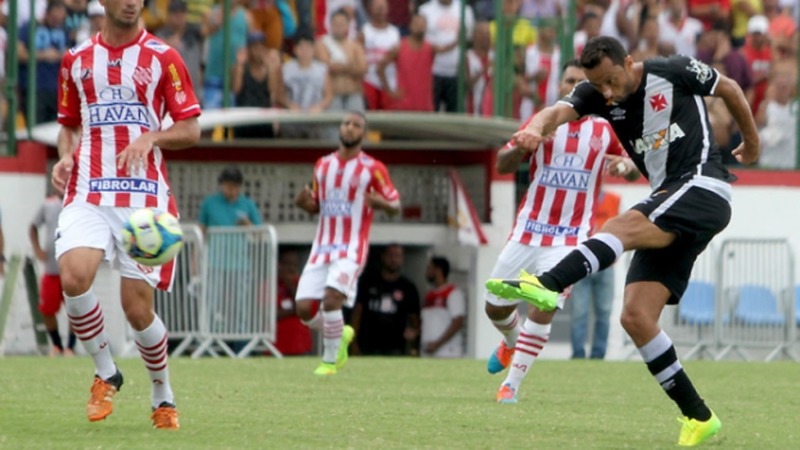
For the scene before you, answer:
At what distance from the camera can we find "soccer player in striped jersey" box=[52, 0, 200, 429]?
873 cm

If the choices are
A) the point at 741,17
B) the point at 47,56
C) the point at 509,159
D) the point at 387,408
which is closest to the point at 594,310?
the point at 741,17

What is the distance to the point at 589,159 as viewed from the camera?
12.4 metres

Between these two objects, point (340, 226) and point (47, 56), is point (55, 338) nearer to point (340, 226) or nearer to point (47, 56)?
point (47, 56)

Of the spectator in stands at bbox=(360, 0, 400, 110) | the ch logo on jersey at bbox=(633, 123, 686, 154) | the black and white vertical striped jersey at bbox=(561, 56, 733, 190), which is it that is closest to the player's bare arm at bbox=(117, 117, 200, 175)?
the black and white vertical striped jersey at bbox=(561, 56, 733, 190)

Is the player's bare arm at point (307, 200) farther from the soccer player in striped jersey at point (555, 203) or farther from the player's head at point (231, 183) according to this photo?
the player's head at point (231, 183)

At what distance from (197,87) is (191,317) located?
2.84 metres

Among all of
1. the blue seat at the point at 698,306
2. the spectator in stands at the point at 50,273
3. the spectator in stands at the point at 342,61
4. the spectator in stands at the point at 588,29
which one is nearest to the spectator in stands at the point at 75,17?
the spectator in stands at the point at 50,273

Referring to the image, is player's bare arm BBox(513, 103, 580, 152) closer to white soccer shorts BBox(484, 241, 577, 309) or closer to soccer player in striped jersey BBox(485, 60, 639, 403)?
soccer player in striped jersey BBox(485, 60, 639, 403)

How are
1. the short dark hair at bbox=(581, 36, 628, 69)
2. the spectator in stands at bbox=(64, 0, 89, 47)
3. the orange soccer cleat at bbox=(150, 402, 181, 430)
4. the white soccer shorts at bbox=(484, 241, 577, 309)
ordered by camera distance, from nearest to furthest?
1. the short dark hair at bbox=(581, 36, 628, 69)
2. the orange soccer cleat at bbox=(150, 402, 181, 430)
3. the white soccer shorts at bbox=(484, 241, 577, 309)
4. the spectator in stands at bbox=(64, 0, 89, 47)

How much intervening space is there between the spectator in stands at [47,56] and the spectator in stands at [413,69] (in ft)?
13.1

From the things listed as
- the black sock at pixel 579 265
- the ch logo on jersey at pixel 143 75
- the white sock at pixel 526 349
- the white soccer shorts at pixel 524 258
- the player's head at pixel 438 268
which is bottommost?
the player's head at pixel 438 268

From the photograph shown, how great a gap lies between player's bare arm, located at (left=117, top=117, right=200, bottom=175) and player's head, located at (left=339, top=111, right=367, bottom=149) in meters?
6.29

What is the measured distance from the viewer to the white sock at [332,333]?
15.0 metres

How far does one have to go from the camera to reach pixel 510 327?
12.5 metres
